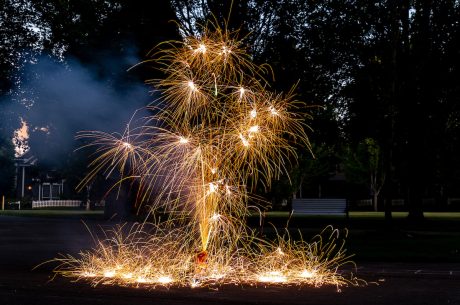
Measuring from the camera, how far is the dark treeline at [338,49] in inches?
944

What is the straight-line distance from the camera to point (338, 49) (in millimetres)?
28812

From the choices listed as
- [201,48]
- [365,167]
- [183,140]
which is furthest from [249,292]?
[365,167]

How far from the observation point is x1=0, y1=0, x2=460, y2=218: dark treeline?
23969mm

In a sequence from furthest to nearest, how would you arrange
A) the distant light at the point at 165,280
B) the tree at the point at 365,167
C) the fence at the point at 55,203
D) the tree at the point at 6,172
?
the tree at the point at 6,172 < the fence at the point at 55,203 < the tree at the point at 365,167 < the distant light at the point at 165,280

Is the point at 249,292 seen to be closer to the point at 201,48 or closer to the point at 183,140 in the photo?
the point at 183,140

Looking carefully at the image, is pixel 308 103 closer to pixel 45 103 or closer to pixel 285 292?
pixel 45 103

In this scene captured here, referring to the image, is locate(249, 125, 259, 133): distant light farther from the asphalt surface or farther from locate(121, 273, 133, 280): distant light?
locate(121, 273, 133, 280): distant light

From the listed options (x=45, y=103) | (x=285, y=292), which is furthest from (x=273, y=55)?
(x=285, y=292)

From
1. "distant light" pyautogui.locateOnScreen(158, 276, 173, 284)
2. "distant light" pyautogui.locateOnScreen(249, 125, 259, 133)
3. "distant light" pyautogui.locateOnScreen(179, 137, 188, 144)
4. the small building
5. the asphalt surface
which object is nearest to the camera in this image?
the asphalt surface

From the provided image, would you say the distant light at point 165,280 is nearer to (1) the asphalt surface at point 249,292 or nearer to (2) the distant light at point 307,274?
(1) the asphalt surface at point 249,292

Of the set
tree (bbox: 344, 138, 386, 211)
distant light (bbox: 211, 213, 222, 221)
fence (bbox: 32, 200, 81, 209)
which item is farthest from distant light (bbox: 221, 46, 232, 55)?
fence (bbox: 32, 200, 81, 209)

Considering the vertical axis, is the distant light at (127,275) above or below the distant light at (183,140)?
below

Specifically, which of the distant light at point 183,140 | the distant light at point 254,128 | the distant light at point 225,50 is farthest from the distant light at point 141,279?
the distant light at point 225,50

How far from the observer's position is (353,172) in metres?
68.5
